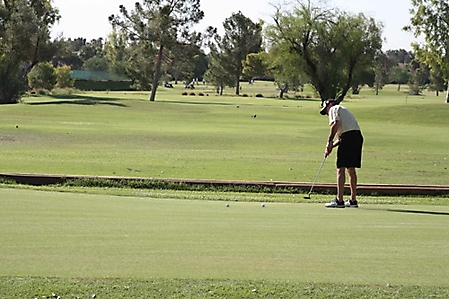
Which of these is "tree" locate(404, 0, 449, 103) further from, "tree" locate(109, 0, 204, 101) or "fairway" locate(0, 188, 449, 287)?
"fairway" locate(0, 188, 449, 287)

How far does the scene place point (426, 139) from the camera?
3462cm

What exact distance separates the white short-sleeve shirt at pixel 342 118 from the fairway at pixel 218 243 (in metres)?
1.69

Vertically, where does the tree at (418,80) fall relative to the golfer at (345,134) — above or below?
below

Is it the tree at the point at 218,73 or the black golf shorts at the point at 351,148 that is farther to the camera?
the tree at the point at 218,73

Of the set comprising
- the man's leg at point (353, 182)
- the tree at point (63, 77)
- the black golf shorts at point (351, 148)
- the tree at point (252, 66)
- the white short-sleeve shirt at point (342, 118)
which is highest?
the white short-sleeve shirt at point (342, 118)

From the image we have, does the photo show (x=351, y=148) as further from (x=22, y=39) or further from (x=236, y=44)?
(x=236, y=44)

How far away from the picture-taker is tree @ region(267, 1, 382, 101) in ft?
243

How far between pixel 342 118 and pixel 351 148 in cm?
52

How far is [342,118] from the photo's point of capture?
1284cm

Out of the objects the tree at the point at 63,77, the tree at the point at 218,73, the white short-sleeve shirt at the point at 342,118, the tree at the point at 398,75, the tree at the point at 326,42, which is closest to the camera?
the white short-sleeve shirt at the point at 342,118

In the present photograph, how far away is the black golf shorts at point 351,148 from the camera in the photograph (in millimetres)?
12883

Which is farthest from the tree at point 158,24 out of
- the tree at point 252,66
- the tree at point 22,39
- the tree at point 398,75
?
the tree at point 398,75

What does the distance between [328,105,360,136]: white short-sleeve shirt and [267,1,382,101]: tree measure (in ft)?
201

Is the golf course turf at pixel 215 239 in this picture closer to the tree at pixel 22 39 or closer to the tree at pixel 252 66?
the tree at pixel 22 39
